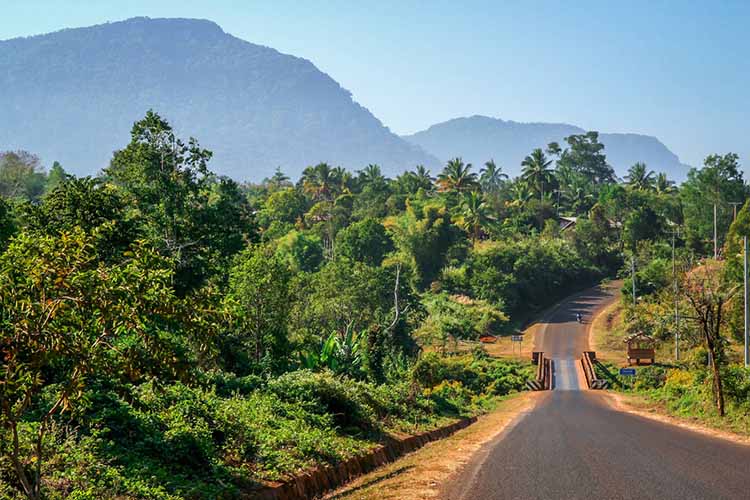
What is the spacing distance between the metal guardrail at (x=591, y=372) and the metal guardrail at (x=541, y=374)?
299 centimetres

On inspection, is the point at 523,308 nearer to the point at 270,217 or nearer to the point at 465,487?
the point at 270,217

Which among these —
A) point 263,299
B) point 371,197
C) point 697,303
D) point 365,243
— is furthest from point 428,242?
point 697,303

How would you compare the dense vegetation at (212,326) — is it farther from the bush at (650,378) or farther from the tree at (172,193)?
the bush at (650,378)

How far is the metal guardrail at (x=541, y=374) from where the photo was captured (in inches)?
2420

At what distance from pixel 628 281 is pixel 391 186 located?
6216cm

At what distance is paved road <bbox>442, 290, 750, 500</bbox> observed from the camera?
12242mm

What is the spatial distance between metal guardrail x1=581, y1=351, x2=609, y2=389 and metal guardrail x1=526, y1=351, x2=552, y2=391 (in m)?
2.99

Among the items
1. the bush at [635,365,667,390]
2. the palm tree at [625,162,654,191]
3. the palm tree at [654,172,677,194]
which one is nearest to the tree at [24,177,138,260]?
the bush at [635,365,667,390]

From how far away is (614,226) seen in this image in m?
123

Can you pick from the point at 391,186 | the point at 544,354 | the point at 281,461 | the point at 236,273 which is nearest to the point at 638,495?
the point at 281,461

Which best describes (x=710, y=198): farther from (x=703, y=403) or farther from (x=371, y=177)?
(x=703, y=403)

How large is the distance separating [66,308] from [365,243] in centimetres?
9413

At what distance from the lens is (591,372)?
6538cm

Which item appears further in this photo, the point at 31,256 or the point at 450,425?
the point at 450,425
